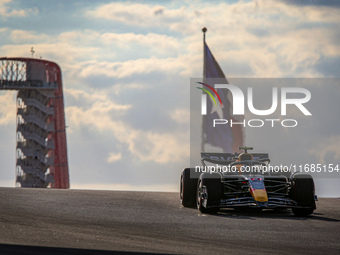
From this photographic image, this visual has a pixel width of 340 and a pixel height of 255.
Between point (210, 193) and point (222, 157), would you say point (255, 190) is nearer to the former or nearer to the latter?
point (210, 193)

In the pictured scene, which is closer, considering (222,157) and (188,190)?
(188,190)

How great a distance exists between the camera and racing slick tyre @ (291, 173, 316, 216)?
16062mm

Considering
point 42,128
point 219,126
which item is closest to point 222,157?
point 219,126

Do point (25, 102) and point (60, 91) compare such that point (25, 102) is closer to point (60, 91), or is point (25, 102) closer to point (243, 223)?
point (60, 91)

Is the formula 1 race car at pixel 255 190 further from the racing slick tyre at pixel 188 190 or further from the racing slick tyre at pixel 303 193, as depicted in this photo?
the racing slick tyre at pixel 188 190

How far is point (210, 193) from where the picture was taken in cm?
1605

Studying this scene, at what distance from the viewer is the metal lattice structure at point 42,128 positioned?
6719cm

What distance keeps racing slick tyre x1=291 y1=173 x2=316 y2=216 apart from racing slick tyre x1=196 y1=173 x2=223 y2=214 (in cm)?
164

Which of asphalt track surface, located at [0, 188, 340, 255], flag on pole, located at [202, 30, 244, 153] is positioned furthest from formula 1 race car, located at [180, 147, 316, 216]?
flag on pole, located at [202, 30, 244, 153]

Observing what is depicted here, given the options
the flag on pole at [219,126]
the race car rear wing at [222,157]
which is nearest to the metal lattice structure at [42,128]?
the flag on pole at [219,126]

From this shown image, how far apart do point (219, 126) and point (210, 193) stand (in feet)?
69.1

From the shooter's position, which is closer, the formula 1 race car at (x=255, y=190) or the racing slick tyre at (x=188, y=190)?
the formula 1 race car at (x=255, y=190)

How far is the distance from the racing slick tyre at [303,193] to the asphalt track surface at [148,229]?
0.95ft

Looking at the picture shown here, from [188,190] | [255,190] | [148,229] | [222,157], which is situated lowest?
[148,229]
